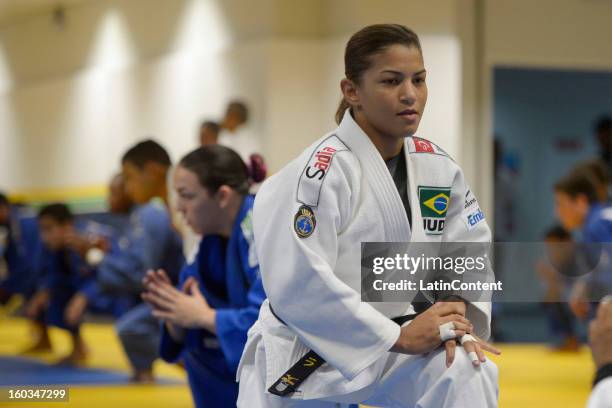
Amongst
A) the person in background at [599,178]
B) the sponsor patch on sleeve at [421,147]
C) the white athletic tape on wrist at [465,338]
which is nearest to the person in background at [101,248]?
the person in background at [599,178]

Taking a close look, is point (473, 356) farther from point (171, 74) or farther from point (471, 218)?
point (171, 74)

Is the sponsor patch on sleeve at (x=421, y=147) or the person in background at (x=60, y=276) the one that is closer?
the sponsor patch on sleeve at (x=421, y=147)

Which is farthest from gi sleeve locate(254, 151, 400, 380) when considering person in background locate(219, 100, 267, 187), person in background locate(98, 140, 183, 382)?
person in background locate(219, 100, 267, 187)

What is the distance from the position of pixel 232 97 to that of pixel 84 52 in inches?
124

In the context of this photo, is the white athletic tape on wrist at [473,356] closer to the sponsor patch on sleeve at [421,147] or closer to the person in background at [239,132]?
the sponsor patch on sleeve at [421,147]

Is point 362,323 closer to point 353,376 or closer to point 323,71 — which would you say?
point 353,376

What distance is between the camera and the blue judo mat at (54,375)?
21.9 feet

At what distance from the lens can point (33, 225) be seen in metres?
10.6

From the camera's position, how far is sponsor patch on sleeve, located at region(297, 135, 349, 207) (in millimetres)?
2451

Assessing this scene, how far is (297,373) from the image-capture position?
8.15 feet

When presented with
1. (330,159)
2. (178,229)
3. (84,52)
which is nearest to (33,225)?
(84,52)

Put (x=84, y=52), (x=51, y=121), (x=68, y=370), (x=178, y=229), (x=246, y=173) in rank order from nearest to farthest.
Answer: (x=246, y=173) → (x=178, y=229) → (x=68, y=370) → (x=84, y=52) → (x=51, y=121)

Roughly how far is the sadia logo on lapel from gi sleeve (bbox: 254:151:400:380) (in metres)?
0.18

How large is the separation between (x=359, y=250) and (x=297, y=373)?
12.2 inches
